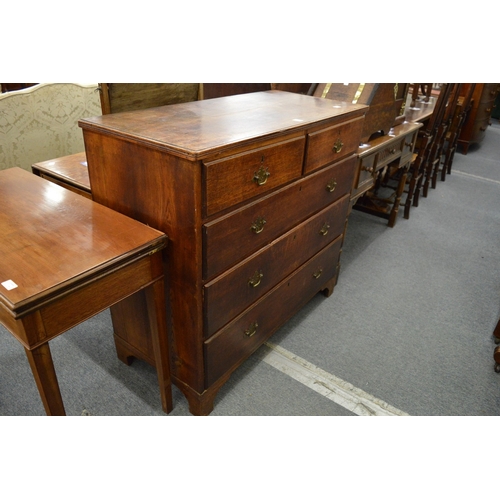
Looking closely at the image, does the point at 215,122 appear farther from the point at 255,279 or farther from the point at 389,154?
the point at 389,154

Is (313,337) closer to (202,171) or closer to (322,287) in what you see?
(322,287)

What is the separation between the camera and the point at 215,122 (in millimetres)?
1515

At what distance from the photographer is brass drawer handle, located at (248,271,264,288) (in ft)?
5.54

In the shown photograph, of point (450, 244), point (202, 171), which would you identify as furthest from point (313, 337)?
point (450, 244)

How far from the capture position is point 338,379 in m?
2.02

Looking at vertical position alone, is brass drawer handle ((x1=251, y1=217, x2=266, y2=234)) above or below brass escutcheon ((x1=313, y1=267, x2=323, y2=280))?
above

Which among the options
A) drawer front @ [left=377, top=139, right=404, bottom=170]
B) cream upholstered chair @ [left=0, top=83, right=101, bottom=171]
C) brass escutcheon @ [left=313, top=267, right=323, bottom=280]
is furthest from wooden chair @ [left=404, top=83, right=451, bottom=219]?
cream upholstered chair @ [left=0, top=83, right=101, bottom=171]

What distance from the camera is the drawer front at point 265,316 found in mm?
1689

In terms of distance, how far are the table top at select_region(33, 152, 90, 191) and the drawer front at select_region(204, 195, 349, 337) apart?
30.9 inches

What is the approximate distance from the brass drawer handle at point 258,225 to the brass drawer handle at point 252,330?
1.62 feet

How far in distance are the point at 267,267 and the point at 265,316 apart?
11.6 inches

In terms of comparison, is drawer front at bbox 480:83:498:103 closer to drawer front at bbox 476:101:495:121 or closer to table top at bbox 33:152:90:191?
drawer front at bbox 476:101:495:121

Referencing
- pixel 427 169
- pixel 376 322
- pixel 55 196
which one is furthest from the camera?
pixel 427 169

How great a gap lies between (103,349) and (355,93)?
1932 millimetres
